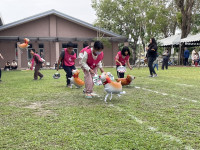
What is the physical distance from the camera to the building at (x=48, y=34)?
26250 millimetres

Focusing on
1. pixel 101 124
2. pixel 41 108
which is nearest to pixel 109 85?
pixel 41 108

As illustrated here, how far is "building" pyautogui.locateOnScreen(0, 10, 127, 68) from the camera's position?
26.2 metres

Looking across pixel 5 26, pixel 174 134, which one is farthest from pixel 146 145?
pixel 5 26

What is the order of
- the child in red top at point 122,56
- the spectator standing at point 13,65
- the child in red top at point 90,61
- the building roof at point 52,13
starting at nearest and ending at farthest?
the child in red top at point 90,61
the child in red top at point 122,56
the spectator standing at point 13,65
the building roof at point 52,13

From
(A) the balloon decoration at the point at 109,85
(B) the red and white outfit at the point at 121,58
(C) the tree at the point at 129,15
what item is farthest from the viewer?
(C) the tree at the point at 129,15

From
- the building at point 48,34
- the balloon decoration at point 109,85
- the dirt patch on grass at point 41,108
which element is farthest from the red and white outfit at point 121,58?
the building at point 48,34

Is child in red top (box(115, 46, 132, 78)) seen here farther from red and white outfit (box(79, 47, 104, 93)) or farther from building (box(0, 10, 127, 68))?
building (box(0, 10, 127, 68))

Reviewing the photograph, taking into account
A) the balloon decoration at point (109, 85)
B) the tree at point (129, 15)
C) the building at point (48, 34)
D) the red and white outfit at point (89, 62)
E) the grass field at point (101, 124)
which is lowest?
the grass field at point (101, 124)

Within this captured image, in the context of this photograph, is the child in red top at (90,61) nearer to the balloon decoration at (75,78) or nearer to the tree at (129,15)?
the balloon decoration at (75,78)

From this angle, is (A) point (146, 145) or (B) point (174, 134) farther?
(B) point (174, 134)

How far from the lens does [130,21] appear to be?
32938 mm

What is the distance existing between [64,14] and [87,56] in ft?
71.6

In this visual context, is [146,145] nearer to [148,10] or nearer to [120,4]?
[148,10]

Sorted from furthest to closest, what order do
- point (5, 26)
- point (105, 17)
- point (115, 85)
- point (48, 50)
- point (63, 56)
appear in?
point (105, 17) < point (48, 50) < point (5, 26) < point (63, 56) < point (115, 85)
